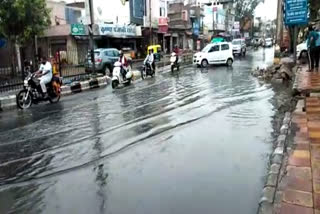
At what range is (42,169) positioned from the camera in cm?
616

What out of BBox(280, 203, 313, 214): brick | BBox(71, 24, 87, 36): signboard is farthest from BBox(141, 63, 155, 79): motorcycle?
BBox(280, 203, 313, 214): brick

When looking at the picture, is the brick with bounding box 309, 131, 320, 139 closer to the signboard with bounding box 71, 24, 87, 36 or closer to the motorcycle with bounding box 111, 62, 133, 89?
the motorcycle with bounding box 111, 62, 133, 89

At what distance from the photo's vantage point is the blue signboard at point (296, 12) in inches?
759

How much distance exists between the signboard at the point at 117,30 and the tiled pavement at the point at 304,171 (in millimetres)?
28232

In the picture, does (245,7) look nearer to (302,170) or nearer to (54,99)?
(54,99)

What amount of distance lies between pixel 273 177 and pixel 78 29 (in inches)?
1181

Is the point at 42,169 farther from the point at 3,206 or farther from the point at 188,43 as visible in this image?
the point at 188,43

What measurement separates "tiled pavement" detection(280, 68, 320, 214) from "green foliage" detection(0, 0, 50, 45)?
1872 cm

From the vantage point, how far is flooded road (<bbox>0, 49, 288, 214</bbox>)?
4.80m

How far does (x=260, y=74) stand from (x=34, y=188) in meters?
17.4

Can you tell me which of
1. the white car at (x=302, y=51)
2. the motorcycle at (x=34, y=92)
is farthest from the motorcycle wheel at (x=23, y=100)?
the white car at (x=302, y=51)

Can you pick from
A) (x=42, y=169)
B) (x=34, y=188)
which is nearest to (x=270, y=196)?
(x=34, y=188)

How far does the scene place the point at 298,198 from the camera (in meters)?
4.35

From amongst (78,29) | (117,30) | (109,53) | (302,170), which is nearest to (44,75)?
(302,170)
